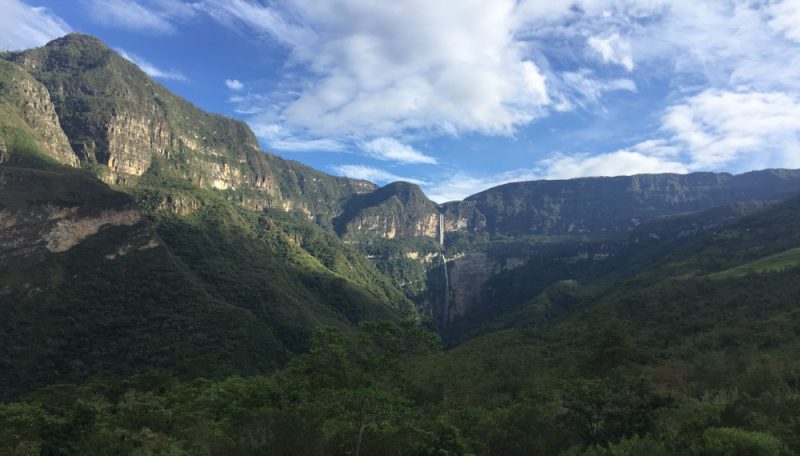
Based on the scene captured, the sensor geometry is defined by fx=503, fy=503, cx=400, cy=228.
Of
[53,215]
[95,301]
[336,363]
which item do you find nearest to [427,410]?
[336,363]

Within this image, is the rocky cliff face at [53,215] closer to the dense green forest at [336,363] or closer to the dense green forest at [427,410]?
the dense green forest at [336,363]

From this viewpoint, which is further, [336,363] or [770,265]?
[770,265]

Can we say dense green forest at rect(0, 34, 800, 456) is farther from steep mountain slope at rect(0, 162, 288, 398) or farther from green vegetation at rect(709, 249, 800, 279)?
green vegetation at rect(709, 249, 800, 279)

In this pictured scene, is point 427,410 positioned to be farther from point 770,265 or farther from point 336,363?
point 770,265

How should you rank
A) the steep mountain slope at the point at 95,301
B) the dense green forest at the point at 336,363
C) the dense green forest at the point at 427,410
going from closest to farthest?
the dense green forest at the point at 427,410 → the dense green forest at the point at 336,363 → the steep mountain slope at the point at 95,301

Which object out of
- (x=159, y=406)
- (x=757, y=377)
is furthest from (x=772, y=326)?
(x=159, y=406)

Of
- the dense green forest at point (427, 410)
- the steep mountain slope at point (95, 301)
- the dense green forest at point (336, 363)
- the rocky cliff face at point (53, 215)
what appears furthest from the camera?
the rocky cliff face at point (53, 215)

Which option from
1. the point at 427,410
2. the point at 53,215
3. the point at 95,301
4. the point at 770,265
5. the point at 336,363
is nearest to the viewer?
the point at 336,363

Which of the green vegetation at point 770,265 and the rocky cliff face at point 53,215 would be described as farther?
the rocky cliff face at point 53,215

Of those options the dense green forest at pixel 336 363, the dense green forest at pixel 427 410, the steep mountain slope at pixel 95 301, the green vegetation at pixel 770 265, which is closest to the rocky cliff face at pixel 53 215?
the steep mountain slope at pixel 95 301

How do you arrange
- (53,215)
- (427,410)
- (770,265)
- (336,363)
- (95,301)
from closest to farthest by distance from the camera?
(336,363), (427,410), (770,265), (95,301), (53,215)

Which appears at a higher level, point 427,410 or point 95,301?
point 95,301

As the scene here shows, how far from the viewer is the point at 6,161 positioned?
197625 mm

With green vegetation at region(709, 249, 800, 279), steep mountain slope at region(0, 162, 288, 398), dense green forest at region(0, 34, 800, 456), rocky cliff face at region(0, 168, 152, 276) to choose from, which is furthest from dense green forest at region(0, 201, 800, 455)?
rocky cliff face at region(0, 168, 152, 276)
